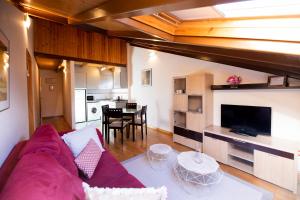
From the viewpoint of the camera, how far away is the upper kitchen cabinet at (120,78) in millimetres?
6262

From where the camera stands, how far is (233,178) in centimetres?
239

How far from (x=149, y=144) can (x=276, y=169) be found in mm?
2377

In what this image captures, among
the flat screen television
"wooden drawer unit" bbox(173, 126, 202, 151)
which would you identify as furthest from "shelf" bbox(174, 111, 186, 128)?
A: the flat screen television

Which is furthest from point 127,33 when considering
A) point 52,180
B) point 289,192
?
point 289,192

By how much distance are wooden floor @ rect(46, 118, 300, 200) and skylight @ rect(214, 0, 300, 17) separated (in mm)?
2171

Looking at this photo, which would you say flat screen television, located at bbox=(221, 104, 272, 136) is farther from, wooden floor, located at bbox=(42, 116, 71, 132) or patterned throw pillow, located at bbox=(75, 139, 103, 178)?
wooden floor, located at bbox=(42, 116, 71, 132)

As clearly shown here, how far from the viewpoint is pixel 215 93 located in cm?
353

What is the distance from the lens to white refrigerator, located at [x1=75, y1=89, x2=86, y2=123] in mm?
6031

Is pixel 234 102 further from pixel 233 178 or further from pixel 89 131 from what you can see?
pixel 89 131

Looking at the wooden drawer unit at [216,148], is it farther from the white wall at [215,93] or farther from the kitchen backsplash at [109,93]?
the kitchen backsplash at [109,93]

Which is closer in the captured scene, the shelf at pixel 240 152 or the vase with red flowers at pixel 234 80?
the shelf at pixel 240 152

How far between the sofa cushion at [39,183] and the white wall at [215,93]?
120 inches

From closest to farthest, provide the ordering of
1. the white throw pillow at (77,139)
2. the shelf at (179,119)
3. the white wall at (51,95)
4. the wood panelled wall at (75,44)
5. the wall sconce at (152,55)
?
the white throw pillow at (77,139) < the wood panelled wall at (75,44) < the shelf at (179,119) < the wall sconce at (152,55) < the white wall at (51,95)

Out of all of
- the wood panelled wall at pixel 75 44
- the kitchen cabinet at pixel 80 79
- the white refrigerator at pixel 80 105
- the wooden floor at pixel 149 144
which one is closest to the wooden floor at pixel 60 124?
the white refrigerator at pixel 80 105
